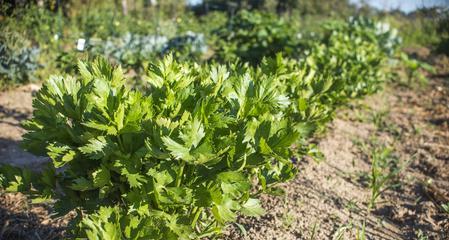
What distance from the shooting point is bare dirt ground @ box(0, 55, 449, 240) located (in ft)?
7.75

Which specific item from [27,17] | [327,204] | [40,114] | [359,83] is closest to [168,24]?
[27,17]

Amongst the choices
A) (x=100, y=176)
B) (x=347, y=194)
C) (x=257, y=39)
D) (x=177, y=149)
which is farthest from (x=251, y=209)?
(x=257, y=39)

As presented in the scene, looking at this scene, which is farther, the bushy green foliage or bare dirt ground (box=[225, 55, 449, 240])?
the bushy green foliage

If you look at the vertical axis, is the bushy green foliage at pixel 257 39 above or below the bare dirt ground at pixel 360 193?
above

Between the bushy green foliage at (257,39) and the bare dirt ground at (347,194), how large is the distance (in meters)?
1.11

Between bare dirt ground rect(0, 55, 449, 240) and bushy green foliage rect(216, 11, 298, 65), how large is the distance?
1.11 meters

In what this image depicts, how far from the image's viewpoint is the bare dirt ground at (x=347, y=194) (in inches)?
93.0

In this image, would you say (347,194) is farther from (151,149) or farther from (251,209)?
(151,149)

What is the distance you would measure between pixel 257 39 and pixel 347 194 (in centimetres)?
282

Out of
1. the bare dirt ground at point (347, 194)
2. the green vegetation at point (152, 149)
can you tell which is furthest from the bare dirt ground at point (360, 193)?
the green vegetation at point (152, 149)

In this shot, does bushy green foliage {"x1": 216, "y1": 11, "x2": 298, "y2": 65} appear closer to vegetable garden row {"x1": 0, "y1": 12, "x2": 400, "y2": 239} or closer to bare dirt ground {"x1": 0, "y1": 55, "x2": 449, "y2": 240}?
bare dirt ground {"x1": 0, "y1": 55, "x2": 449, "y2": 240}

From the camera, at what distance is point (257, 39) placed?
17.4 ft

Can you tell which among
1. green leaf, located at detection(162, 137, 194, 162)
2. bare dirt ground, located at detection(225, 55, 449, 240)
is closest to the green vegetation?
green leaf, located at detection(162, 137, 194, 162)

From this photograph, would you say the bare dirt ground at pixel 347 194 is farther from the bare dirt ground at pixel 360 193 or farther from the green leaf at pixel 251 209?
the green leaf at pixel 251 209
